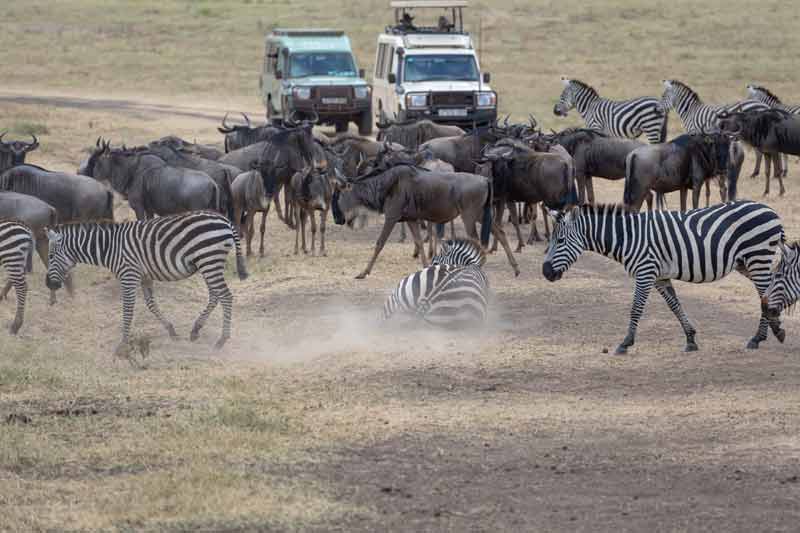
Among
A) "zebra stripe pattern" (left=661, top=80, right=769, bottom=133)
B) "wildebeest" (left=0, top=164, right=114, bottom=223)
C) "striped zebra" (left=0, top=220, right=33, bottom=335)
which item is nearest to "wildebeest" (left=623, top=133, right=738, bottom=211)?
"zebra stripe pattern" (left=661, top=80, right=769, bottom=133)

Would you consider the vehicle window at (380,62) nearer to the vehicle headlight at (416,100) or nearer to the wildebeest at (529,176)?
the vehicle headlight at (416,100)

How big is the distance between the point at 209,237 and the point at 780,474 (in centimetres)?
608

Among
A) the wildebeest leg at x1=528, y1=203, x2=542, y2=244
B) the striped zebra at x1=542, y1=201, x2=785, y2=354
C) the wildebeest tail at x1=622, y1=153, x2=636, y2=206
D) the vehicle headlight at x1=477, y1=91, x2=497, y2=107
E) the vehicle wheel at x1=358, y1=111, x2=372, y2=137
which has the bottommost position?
the vehicle wheel at x1=358, y1=111, x2=372, y2=137

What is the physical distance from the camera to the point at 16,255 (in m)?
13.6

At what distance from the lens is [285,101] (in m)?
29.8

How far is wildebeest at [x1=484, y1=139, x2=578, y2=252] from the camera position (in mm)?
17969

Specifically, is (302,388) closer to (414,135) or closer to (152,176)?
(152,176)

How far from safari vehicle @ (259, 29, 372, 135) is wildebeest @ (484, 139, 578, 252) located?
11.7 m

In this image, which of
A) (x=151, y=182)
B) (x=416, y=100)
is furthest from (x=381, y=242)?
(x=416, y=100)

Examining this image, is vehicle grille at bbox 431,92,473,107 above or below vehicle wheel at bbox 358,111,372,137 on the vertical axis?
above

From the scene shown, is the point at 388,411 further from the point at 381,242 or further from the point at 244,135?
the point at 244,135

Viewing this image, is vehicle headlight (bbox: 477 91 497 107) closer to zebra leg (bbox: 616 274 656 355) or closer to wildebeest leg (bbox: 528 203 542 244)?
wildebeest leg (bbox: 528 203 542 244)

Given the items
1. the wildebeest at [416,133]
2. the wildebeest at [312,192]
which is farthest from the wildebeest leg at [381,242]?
the wildebeest at [416,133]

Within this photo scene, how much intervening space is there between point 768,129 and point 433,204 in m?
9.38
